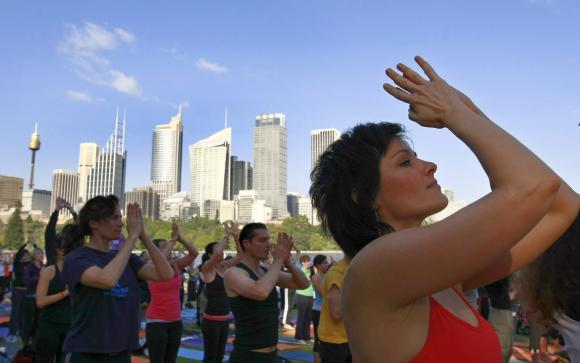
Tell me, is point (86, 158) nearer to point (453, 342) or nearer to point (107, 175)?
point (107, 175)

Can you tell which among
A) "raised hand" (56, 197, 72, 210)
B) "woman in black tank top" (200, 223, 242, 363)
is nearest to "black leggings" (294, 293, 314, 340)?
"woman in black tank top" (200, 223, 242, 363)

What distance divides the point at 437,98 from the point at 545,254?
4.17ft

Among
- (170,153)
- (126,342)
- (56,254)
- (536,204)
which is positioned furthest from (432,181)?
(170,153)

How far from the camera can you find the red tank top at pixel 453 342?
1254mm

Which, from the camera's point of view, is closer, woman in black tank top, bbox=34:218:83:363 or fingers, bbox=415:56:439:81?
fingers, bbox=415:56:439:81

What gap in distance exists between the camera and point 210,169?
168750 mm

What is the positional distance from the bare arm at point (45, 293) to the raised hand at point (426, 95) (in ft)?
17.5

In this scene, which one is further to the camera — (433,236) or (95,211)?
(95,211)

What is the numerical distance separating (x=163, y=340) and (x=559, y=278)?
4787 mm

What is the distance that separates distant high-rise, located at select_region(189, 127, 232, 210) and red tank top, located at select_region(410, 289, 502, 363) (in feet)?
521

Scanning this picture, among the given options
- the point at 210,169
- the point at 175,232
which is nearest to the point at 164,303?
the point at 175,232

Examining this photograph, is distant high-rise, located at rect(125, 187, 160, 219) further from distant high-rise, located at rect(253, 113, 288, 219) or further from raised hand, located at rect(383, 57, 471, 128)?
raised hand, located at rect(383, 57, 471, 128)

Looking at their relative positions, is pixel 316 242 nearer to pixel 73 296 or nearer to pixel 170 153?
pixel 73 296

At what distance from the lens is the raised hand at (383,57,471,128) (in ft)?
4.05
